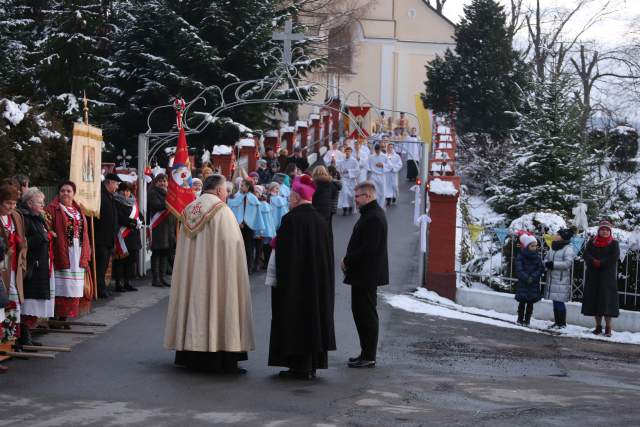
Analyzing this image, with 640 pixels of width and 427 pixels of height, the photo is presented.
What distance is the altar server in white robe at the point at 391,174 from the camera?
88.8 feet

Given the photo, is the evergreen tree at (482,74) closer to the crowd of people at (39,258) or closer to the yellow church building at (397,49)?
the yellow church building at (397,49)

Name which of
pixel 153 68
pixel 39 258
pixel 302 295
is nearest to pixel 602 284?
pixel 302 295

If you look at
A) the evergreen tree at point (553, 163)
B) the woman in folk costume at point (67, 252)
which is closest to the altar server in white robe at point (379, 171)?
the evergreen tree at point (553, 163)

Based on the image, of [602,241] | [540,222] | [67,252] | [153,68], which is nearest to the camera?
[67,252]

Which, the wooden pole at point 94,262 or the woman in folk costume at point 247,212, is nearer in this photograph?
the wooden pole at point 94,262

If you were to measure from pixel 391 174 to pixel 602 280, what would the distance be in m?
13.2

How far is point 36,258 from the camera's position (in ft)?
34.2

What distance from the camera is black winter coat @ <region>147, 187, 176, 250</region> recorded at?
51.5ft

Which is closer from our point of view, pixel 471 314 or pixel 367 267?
pixel 367 267

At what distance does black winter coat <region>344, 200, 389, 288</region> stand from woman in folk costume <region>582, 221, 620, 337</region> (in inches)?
222

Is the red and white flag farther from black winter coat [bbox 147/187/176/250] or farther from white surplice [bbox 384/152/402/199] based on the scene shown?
white surplice [bbox 384/152/402/199]

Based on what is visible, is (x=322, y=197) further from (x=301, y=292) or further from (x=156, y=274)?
(x=156, y=274)

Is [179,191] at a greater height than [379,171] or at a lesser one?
lesser

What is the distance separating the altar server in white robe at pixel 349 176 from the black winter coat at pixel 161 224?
998cm
